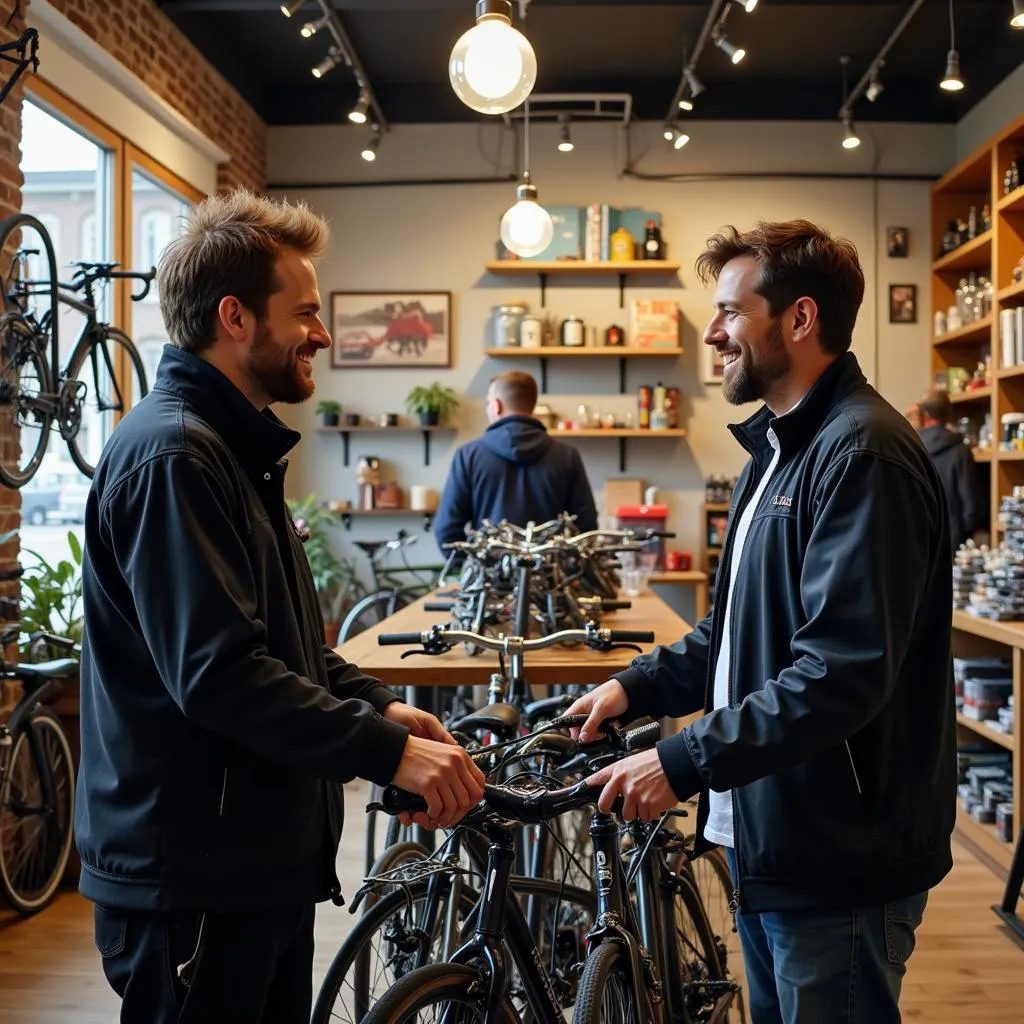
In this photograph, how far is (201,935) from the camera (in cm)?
141

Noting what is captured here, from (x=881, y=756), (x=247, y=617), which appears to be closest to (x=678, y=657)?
(x=881, y=756)

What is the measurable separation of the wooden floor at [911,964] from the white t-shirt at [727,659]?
62.9 inches

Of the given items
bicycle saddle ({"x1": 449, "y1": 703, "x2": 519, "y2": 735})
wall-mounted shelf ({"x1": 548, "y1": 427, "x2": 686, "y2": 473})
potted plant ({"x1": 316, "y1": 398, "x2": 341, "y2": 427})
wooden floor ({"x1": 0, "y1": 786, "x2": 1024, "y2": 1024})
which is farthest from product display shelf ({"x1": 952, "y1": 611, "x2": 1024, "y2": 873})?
potted plant ({"x1": 316, "y1": 398, "x2": 341, "y2": 427})

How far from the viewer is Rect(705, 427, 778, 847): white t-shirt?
1.71 meters

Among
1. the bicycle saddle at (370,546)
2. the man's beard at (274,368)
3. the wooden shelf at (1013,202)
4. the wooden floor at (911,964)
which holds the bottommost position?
the wooden floor at (911,964)

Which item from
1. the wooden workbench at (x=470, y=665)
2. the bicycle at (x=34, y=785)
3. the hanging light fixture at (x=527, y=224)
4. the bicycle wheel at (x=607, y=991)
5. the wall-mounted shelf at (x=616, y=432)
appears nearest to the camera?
the bicycle wheel at (x=607, y=991)

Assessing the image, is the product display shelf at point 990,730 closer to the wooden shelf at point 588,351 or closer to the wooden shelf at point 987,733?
the wooden shelf at point 987,733

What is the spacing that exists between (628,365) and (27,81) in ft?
13.4

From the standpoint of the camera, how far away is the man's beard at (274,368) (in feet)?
5.17

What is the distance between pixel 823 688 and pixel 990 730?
10.6ft

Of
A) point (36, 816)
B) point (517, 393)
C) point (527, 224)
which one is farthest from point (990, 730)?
point (36, 816)

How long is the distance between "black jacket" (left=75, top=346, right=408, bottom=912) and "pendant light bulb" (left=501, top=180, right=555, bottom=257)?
3500 mm

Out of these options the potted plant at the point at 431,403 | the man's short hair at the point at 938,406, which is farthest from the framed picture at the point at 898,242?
the potted plant at the point at 431,403

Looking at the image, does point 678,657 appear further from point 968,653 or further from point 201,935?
point 968,653
